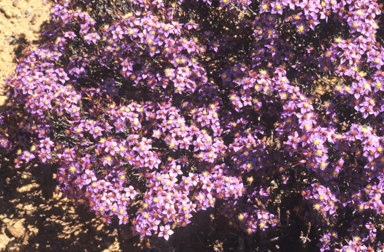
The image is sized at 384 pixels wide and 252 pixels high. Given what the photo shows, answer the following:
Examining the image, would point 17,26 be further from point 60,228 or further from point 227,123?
point 227,123

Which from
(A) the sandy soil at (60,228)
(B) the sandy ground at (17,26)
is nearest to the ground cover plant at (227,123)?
(A) the sandy soil at (60,228)

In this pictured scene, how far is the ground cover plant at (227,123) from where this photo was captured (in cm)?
329

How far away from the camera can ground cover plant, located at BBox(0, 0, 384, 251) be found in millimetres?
3291

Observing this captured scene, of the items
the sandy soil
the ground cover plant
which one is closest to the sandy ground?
the ground cover plant

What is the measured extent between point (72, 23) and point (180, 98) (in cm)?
178

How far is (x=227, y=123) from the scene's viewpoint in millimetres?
3896

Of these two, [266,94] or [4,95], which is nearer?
Answer: [266,94]

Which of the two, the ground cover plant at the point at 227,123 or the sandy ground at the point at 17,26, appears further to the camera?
the sandy ground at the point at 17,26

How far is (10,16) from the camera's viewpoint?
6055mm

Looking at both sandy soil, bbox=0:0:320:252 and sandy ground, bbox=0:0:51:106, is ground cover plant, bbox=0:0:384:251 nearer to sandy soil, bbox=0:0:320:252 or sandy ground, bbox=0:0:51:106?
sandy soil, bbox=0:0:320:252

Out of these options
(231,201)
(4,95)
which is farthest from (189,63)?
(4,95)

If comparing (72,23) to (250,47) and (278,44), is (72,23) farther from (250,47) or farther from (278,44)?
(278,44)

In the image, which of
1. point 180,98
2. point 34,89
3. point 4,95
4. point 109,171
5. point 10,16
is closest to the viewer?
point 109,171

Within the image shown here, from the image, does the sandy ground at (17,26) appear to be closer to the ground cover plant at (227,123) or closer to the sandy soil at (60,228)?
the ground cover plant at (227,123)
